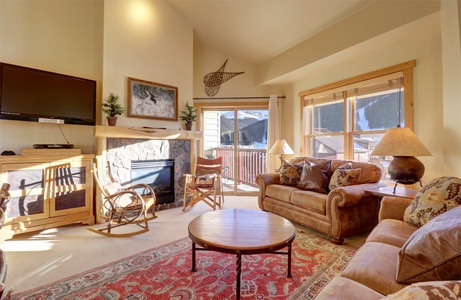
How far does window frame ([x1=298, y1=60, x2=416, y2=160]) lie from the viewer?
9.39 ft

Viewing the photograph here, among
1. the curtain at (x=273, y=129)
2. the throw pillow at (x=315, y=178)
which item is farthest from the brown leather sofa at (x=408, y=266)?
the curtain at (x=273, y=129)

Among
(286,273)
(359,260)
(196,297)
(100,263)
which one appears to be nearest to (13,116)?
(100,263)

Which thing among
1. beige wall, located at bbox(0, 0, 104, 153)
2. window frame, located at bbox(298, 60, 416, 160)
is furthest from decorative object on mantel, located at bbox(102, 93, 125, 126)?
window frame, located at bbox(298, 60, 416, 160)

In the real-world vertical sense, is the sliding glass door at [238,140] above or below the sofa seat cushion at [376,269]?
above

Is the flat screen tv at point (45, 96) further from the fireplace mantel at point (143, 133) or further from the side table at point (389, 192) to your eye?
the side table at point (389, 192)

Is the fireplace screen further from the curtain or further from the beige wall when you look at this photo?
the curtain

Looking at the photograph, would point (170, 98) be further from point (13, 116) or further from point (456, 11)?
point (456, 11)

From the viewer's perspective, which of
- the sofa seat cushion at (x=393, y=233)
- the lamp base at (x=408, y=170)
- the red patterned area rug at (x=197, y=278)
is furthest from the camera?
the lamp base at (x=408, y=170)

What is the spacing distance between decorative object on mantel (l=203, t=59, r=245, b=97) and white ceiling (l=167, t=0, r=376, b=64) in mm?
444

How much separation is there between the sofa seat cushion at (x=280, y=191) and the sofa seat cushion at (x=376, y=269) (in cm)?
176

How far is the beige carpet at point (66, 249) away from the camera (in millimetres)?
1906

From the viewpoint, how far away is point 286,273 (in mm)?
1911

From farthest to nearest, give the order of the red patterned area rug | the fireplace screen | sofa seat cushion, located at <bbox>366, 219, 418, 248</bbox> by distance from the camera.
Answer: the fireplace screen
the red patterned area rug
sofa seat cushion, located at <bbox>366, 219, 418, 248</bbox>

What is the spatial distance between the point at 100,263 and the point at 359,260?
7.11ft
